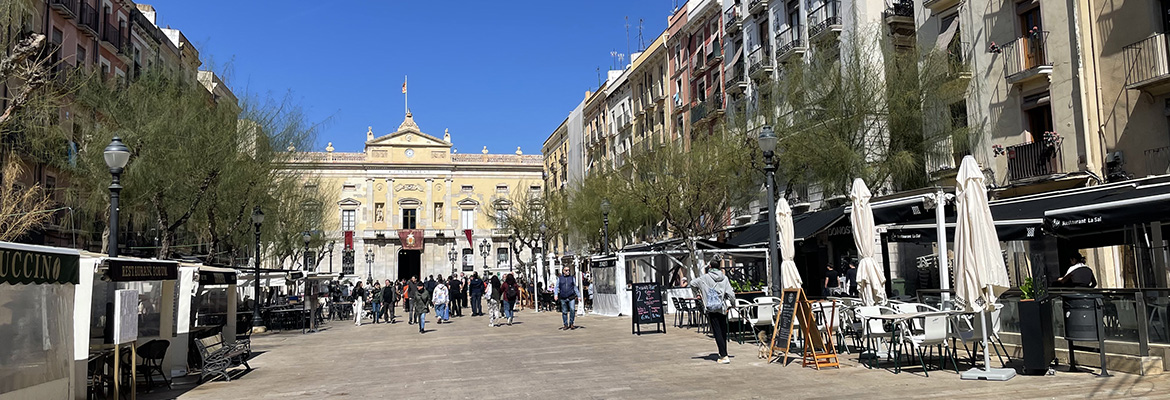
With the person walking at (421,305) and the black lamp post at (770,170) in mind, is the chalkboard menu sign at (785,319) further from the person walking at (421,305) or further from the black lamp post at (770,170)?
the person walking at (421,305)

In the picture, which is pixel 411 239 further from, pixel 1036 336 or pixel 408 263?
pixel 1036 336

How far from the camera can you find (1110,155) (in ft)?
62.3

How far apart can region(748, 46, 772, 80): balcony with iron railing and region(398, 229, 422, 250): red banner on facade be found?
48501 millimetres

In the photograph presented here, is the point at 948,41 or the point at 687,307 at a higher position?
the point at 948,41

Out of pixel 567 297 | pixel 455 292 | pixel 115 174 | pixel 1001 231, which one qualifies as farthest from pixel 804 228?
pixel 115 174

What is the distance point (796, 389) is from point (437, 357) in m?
7.66

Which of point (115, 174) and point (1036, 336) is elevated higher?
point (115, 174)

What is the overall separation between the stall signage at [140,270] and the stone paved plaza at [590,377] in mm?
1655

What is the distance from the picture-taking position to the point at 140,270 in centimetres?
1072

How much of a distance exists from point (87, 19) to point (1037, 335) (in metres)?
32.5

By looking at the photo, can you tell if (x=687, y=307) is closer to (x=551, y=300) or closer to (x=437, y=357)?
(x=437, y=357)

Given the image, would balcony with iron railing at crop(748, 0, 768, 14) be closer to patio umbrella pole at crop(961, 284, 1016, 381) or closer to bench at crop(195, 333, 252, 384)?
patio umbrella pole at crop(961, 284, 1016, 381)

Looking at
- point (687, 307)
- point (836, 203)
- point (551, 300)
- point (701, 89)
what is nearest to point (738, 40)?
point (701, 89)

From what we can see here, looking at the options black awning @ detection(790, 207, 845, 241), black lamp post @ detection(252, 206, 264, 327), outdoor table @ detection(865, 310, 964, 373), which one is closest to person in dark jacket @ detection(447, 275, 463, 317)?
black lamp post @ detection(252, 206, 264, 327)
